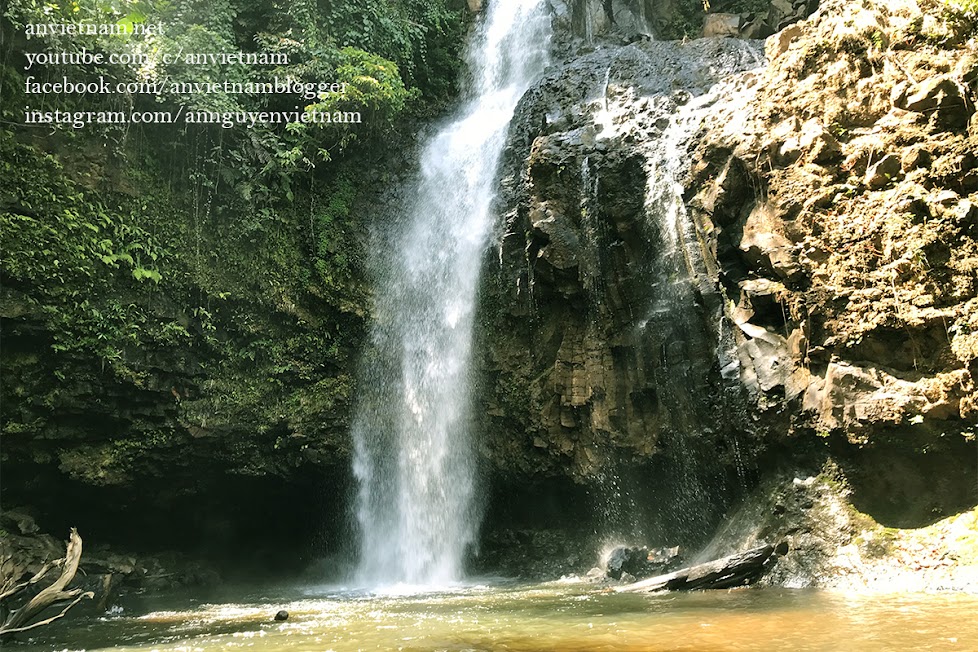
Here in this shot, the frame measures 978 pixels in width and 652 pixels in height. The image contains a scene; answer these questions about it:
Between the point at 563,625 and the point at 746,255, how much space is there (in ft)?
19.8

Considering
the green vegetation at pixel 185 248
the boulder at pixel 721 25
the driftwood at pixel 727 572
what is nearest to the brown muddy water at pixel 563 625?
the driftwood at pixel 727 572

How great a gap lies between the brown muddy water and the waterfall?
3.36m

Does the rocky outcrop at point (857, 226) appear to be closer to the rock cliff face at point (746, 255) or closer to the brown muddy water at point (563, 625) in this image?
the rock cliff face at point (746, 255)

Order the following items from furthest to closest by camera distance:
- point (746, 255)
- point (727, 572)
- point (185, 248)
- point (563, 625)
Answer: point (185, 248) → point (746, 255) → point (727, 572) → point (563, 625)

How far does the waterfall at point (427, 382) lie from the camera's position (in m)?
12.4

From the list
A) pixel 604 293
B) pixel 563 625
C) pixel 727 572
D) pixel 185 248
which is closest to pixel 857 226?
pixel 604 293

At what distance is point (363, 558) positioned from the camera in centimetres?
1270

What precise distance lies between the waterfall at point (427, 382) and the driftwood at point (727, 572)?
16.1 feet

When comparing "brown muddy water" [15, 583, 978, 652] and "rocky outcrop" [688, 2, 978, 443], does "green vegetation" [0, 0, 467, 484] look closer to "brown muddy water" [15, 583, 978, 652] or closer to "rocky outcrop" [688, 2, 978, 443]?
"brown muddy water" [15, 583, 978, 652]

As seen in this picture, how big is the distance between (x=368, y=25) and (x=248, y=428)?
9970 millimetres

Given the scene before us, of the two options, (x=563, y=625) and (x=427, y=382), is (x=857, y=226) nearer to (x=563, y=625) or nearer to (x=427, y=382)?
(x=563, y=625)

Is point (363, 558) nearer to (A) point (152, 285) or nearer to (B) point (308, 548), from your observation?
(B) point (308, 548)

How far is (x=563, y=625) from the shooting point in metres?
5.65

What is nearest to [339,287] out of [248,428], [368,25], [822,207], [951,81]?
[248,428]
